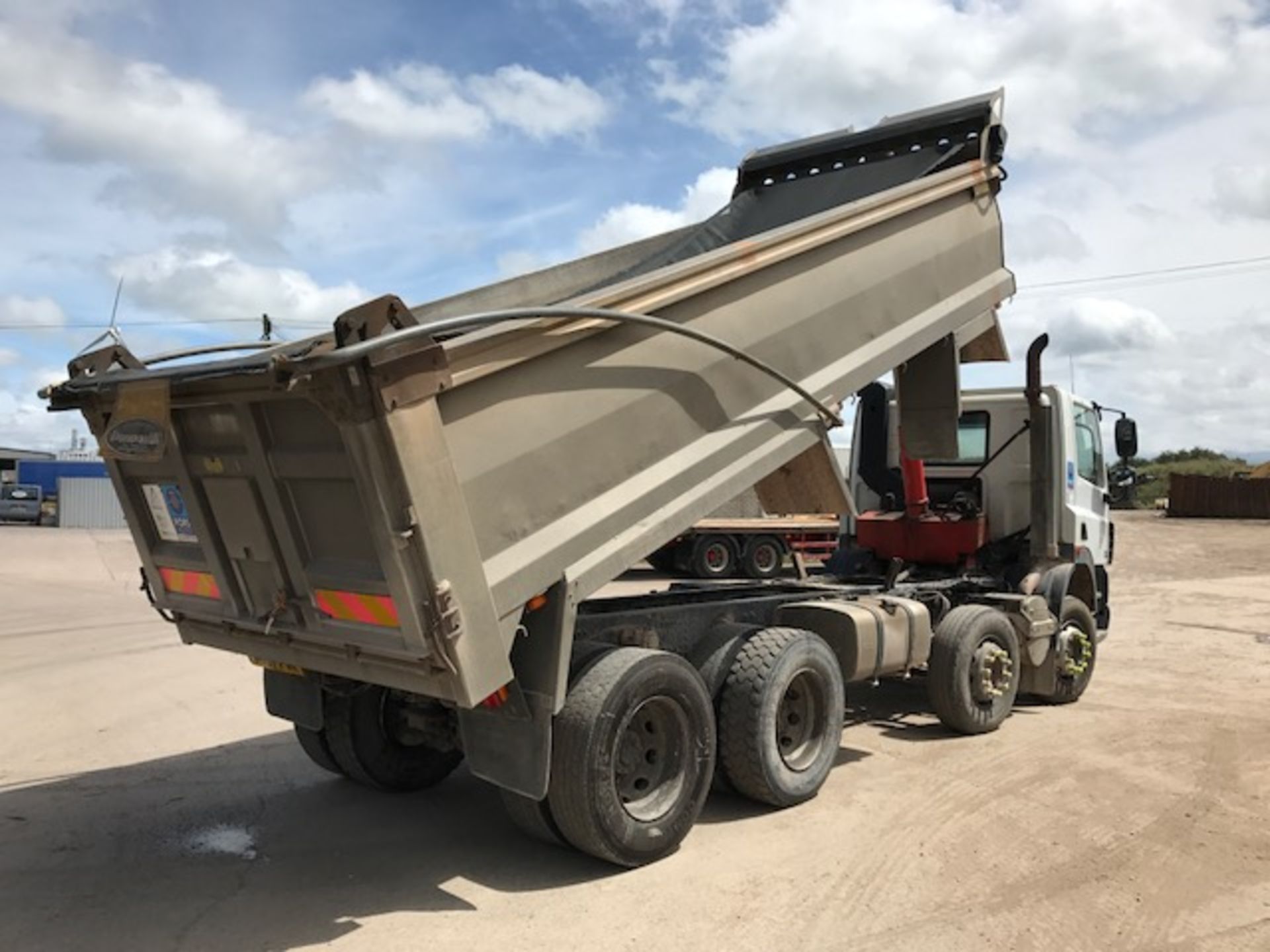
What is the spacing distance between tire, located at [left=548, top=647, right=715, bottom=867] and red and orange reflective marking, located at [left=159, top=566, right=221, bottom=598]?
71.2 inches

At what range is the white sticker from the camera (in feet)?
16.0

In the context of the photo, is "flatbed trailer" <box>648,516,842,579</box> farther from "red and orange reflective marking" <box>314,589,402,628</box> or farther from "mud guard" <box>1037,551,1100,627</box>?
"red and orange reflective marking" <box>314,589,402,628</box>

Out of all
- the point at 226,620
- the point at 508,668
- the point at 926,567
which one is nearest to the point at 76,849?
the point at 226,620

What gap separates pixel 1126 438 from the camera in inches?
378

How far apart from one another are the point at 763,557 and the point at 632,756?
15.9 m

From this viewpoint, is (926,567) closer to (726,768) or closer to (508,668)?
(726,768)

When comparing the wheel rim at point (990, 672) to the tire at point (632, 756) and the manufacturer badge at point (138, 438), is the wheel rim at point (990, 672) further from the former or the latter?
the manufacturer badge at point (138, 438)

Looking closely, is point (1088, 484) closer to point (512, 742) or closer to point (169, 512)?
point (512, 742)

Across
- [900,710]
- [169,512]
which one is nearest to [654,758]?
[169,512]

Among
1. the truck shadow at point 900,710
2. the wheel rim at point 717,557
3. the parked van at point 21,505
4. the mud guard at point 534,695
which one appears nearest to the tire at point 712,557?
the wheel rim at point 717,557

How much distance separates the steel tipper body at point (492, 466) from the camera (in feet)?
12.6

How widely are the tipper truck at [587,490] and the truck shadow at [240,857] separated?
32 centimetres

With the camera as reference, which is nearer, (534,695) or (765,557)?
(534,695)

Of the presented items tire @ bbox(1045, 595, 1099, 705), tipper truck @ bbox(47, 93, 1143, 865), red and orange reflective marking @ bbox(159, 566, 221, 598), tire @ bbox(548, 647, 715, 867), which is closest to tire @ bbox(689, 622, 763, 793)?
tipper truck @ bbox(47, 93, 1143, 865)
